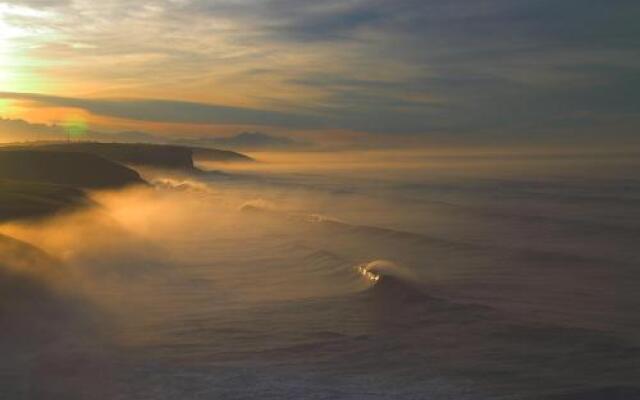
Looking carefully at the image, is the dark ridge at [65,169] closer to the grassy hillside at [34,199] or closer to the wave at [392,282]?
the grassy hillside at [34,199]

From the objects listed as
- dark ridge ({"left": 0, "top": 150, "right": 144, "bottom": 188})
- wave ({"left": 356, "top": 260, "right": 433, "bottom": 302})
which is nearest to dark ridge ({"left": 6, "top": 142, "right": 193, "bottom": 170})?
dark ridge ({"left": 0, "top": 150, "right": 144, "bottom": 188})

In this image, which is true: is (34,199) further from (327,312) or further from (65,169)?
(65,169)

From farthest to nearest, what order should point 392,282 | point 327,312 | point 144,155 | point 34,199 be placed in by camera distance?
point 144,155
point 34,199
point 392,282
point 327,312

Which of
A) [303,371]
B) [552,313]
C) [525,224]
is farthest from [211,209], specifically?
[303,371]

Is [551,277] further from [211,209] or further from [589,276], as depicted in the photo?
[211,209]

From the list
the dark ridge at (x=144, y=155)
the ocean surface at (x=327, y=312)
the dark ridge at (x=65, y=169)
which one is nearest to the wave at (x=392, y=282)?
the ocean surface at (x=327, y=312)

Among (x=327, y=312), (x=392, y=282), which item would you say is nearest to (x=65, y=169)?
(x=392, y=282)
